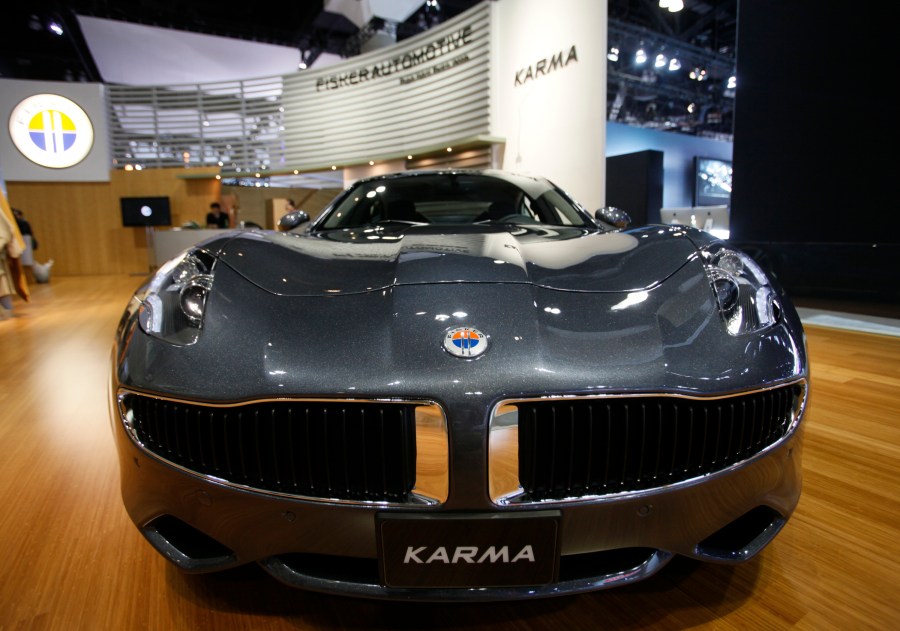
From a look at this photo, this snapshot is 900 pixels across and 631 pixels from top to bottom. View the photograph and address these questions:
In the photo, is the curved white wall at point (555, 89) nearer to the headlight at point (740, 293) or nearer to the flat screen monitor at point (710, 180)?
the headlight at point (740, 293)

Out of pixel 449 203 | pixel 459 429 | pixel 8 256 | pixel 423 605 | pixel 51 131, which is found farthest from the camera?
pixel 51 131

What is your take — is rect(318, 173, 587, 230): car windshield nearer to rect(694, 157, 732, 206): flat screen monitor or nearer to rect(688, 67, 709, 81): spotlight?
rect(694, 157, 732, 206): flat screen monitor

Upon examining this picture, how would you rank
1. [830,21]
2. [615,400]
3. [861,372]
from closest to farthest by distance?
1. [615,400]
2. [861,372]
3. [830,21]

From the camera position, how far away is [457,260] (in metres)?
1.14

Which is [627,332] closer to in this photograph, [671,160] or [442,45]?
[442,45]

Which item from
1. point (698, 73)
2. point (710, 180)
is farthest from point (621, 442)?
point (710, 180)

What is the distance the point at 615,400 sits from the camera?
2.81 ft

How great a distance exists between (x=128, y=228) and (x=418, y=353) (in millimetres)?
13667

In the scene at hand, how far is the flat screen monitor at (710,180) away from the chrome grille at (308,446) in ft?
45.1

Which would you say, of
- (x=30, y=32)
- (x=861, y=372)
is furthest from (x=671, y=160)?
(x=30, y=32)

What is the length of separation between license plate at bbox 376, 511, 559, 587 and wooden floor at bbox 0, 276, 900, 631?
0.73 ft

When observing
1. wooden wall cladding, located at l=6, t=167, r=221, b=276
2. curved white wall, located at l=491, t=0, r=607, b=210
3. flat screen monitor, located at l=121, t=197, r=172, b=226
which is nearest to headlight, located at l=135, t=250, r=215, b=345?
curved white wall, located at l=491, t=0, r=607, b=210

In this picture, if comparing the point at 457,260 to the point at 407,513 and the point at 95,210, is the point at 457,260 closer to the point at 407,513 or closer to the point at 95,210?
the point at 407,513

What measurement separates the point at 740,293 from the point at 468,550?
75 centimetres
